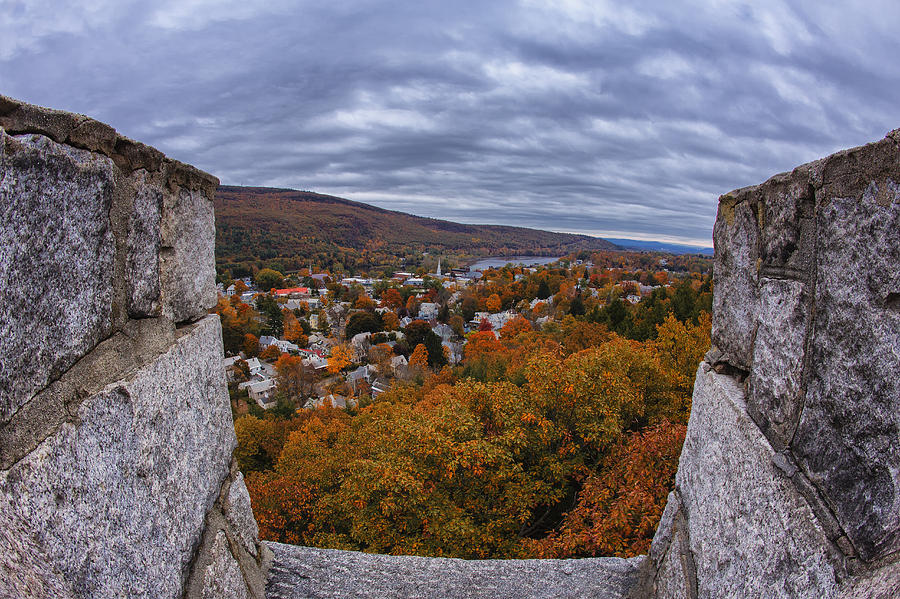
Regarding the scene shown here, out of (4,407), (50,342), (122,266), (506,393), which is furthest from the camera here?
(506,393)

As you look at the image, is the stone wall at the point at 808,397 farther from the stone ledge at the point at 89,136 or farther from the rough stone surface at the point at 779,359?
the stone ledge at the point at 89,136

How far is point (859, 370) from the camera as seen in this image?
1.22 metres

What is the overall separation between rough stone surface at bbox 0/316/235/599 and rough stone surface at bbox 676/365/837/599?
1.84 metres

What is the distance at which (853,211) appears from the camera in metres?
1.26

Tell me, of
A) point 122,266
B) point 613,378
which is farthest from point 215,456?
point 613,378

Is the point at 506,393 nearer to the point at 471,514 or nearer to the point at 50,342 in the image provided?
the point at 471,514

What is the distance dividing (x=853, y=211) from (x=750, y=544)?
1.06 metres

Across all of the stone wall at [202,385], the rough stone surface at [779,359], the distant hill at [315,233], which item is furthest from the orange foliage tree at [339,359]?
the distant hill at [315,233]

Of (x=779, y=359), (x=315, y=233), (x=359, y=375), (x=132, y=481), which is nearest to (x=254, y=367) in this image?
(x=359, y=375)

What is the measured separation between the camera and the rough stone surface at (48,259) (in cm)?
105

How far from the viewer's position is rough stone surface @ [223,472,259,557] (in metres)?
2.09

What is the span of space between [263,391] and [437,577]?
128 ft

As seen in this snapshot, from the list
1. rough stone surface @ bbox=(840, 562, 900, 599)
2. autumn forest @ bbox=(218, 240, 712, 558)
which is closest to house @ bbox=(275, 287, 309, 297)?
autumn forest @ bbox=(218, 240, 712, 558)

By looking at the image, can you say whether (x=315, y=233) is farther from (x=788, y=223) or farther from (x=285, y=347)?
(x=788, y=223)
